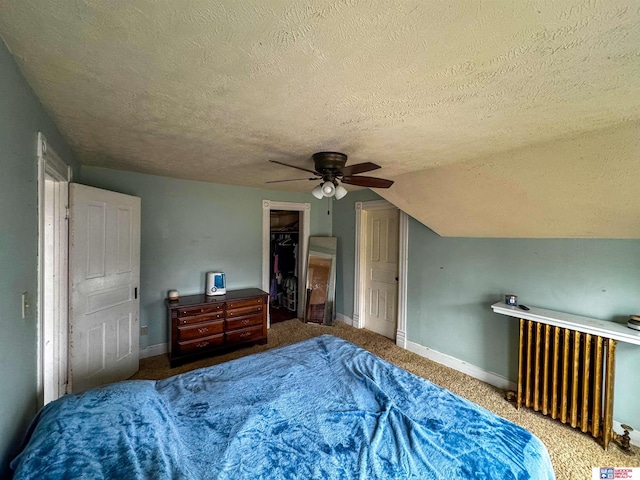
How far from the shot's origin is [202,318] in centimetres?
327

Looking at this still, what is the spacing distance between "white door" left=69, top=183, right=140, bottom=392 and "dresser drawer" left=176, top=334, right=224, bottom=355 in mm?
494

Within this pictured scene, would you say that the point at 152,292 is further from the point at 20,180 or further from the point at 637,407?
the point at 637,407

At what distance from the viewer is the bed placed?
1.07 m

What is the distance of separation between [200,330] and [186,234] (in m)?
1.27

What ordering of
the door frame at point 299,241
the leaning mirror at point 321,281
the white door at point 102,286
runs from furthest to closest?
the leaning mirror at point 321,281, the door frame at point 299,241, the white door at point 102,286

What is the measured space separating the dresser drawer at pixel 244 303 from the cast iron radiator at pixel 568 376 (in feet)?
9.64

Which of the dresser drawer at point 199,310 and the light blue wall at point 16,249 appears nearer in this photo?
the light blue wall at point 16,249

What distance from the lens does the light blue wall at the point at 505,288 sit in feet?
7.10

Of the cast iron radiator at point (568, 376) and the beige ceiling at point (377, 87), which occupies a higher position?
the beige ceiling at point (377, 87)

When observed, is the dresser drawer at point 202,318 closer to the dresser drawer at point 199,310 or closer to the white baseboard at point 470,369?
the dresser drawer at point 199,310

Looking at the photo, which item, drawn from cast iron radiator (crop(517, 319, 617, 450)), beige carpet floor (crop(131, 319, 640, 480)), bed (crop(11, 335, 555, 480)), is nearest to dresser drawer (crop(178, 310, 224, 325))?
beige carpet floor (crop(131, 319, 640, 480))

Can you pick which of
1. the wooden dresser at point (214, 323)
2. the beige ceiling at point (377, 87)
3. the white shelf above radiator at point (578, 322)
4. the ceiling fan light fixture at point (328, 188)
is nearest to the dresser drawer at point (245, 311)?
the wooden dresser at point (214, 323)

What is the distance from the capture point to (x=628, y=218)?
2.02m

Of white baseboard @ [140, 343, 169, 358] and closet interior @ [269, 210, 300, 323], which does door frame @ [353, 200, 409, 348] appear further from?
white baseboard @ [140, 343, 169, 358]
